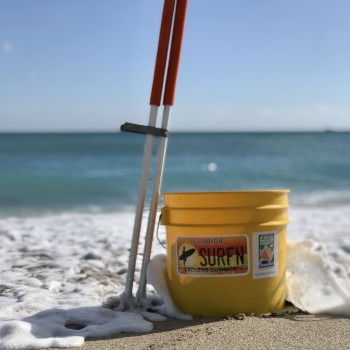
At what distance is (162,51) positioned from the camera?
3.07m

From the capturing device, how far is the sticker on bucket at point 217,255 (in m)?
2.88

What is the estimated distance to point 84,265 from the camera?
4.35 meters

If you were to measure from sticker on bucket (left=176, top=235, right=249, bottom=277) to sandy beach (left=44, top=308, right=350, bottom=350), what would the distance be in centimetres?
21

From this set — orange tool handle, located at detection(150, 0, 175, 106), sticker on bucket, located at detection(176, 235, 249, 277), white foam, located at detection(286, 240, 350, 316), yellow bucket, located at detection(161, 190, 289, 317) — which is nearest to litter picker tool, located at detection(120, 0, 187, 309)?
orange tool handle, located at detection(150, 0, 175, 106)

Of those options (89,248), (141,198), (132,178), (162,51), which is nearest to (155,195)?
(141,198)

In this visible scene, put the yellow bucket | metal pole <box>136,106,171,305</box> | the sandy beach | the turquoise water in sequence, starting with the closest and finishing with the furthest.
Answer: the sandy beach, the yellow bucket, metal pole <box>136,106,171,305</box>, the turquoise water

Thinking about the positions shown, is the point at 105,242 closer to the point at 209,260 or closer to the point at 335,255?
the point at 335,255

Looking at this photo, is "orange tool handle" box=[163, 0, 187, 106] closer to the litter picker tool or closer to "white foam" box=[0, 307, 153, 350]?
the litter picker tool

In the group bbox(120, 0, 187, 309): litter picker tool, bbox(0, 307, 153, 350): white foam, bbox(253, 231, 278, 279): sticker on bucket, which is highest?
bbox(120, 0, 187, 309): litter picker tool

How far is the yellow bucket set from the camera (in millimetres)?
2855

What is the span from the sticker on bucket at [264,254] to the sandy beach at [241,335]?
0.21 meters

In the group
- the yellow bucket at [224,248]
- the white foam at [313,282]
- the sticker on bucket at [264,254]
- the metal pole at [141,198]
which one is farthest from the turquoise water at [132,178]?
the sticker on bucket at [264,254]

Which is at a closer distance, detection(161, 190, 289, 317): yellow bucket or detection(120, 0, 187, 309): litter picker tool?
detection(161, 190, 289, 317): yellow bucket

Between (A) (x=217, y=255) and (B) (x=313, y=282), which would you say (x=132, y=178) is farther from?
(A) (x=217, y=255)
